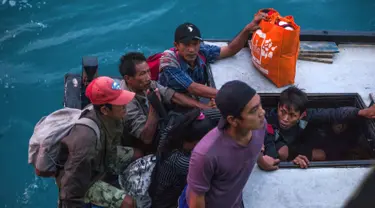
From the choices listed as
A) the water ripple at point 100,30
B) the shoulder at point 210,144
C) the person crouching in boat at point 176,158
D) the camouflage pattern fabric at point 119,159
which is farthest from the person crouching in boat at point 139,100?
the water ripple at point 100,30

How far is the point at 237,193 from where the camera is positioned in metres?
3.19

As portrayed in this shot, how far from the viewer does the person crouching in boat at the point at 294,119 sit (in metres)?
4.09

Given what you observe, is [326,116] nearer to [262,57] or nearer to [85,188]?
[262,57]

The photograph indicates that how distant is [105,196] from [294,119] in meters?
1.84

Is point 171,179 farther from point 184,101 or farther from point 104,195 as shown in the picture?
point 184,101

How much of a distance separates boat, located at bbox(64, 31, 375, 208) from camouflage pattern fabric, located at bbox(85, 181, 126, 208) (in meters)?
1.05

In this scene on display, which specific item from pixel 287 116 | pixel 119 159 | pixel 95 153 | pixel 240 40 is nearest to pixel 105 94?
pixel 95 153

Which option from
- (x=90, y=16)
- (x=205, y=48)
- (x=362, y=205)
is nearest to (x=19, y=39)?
(x=90, y=16)

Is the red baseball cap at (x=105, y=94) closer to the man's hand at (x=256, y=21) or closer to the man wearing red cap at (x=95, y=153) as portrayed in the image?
A: the man wearing red cap at (x=95, y=153)

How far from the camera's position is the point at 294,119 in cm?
415

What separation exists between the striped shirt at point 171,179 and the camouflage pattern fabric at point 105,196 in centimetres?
29

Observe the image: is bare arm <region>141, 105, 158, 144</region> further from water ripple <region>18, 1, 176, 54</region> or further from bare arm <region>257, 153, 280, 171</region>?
water ripple <region>18, 1, 176, 54</region>

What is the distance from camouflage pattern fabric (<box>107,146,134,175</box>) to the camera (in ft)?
13.1

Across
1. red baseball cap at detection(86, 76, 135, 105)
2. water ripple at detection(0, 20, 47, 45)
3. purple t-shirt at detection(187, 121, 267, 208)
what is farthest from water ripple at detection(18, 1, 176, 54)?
purple t-shirt at detection(187, 121, 267, 208)
